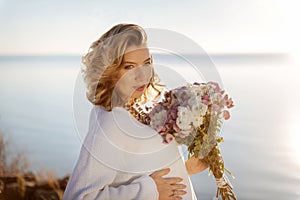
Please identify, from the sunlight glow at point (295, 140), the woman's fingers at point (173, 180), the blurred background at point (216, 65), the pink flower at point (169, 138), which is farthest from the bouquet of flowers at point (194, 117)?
the sunlight glow at point (295, 140)

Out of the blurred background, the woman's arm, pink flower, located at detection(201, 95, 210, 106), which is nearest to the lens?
the woman's arm

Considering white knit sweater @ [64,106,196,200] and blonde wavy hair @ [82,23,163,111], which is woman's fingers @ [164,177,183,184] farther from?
blonde wavy hair @ [82,23,163,111]

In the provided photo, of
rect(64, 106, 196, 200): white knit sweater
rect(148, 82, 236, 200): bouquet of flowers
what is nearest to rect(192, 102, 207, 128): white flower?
rect(148, 82, 236, 200): bouquet of flowers

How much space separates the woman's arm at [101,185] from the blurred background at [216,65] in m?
1.51

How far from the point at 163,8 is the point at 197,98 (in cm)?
280

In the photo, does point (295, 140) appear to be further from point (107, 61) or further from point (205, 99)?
point (107, 61)

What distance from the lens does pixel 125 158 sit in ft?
5.03

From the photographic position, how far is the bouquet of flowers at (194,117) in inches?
61.6

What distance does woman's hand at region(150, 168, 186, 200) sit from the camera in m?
1.56

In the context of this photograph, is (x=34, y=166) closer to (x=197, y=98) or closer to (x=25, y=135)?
(x=25, y=135)

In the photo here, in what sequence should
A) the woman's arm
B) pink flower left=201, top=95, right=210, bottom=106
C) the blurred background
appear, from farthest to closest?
the blurred background, pink flower left=201, top=95, right=210, bottom=106, the woman's arm

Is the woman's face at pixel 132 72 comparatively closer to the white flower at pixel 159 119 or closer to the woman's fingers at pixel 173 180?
the white flower at pixel 159 119

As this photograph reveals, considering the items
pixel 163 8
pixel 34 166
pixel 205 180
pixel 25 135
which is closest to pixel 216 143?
pixel 205 180

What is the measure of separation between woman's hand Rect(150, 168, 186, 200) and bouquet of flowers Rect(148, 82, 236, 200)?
0.11m
